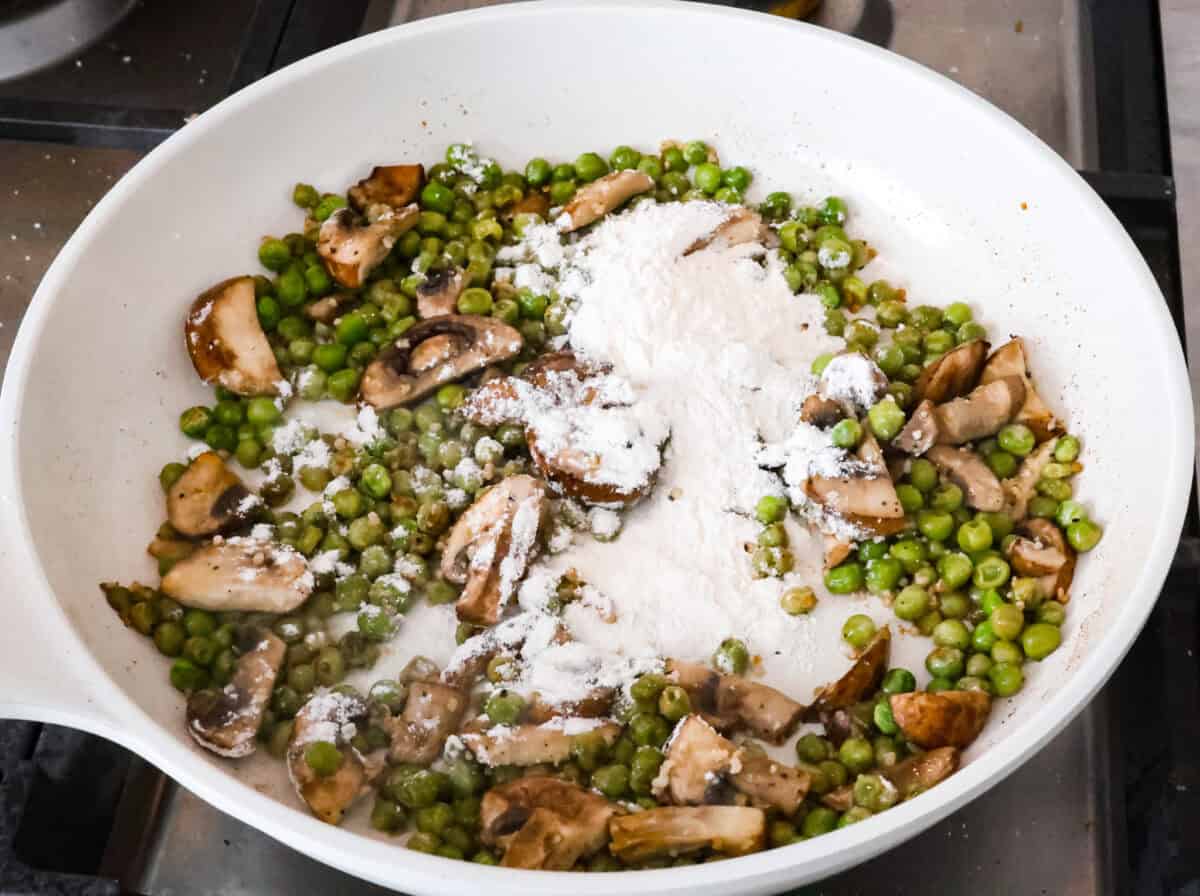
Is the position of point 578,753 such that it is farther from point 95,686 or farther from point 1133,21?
point 1133,21

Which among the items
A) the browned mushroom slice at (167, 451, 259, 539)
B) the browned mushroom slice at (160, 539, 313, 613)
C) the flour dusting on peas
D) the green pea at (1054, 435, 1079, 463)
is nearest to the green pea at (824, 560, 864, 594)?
the flour dusting on peas

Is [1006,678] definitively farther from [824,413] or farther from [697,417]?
[697,417]

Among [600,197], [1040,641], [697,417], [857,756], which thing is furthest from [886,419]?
[600,197]

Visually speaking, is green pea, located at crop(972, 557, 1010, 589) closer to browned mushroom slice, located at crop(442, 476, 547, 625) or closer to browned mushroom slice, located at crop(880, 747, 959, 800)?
browned mushroom slice, located at crop(880, 747, 959, 800)

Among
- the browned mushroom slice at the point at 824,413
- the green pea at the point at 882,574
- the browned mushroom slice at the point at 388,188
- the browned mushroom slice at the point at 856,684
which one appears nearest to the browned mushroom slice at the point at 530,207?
the browned mushroom slice at the point at 388,188

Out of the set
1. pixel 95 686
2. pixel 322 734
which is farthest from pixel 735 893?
pixel 95 686

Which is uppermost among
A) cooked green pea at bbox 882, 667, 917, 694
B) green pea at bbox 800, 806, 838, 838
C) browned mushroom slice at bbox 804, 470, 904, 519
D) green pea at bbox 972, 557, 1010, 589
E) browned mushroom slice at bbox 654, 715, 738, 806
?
browned mushroom slice at bbox 804, 470, 904, 519

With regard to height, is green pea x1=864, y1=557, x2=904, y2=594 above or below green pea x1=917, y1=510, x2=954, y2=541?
below

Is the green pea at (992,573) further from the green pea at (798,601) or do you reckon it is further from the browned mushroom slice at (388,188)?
the browned mushroom slice at (388,188)
